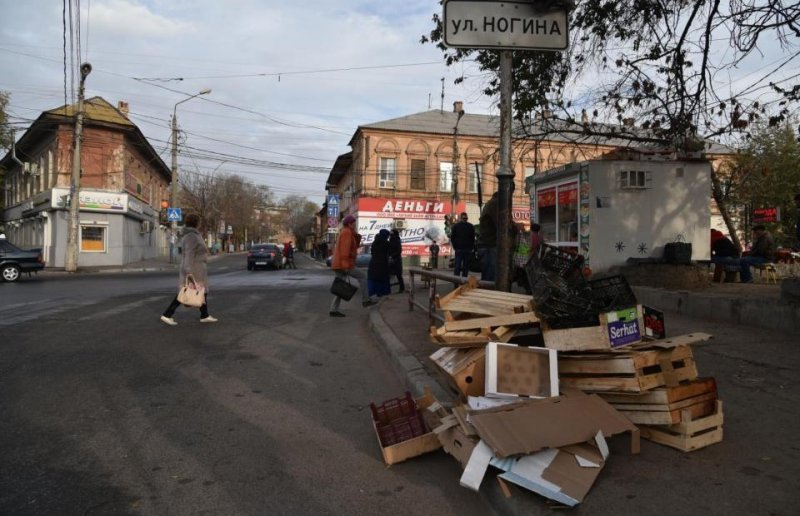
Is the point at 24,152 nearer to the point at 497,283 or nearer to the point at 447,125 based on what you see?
the point at 447,125

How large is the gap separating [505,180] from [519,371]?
1871 millimetres

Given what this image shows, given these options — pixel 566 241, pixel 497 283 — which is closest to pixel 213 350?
pixel 497 283

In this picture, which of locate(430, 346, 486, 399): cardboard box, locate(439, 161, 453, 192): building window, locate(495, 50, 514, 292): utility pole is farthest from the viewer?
locate(439, 161, 453, 192): building window

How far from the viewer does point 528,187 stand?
49.1 ft

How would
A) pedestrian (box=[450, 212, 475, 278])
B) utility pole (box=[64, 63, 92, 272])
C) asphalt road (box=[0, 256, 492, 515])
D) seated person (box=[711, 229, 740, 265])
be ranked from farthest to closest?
utility pole (box=[64, 63, 92, 272]), pedestrian (box=[450, 212, 475, 278]), seated person (box=[711, 229, 740, 265]), asphalt road (box=[0, 256, 492, 515])

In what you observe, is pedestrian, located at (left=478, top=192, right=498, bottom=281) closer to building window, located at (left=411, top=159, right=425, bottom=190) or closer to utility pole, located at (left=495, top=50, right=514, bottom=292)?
utility pole, located at (left=495, top=50, right=514, bottom=292)

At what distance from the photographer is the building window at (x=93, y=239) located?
31.3 m

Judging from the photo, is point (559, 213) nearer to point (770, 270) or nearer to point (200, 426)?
point (770, 270)

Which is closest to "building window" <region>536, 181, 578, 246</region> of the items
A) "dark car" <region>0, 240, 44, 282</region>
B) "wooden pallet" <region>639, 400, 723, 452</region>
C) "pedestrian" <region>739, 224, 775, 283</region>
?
"pedestrian" <region>739, 224, 775, 283</region>

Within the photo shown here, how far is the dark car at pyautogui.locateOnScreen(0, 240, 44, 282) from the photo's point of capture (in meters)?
19.7

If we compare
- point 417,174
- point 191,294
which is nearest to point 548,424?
point 191,294

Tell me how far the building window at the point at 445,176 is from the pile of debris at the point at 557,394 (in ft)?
119

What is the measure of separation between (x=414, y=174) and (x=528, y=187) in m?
25.5

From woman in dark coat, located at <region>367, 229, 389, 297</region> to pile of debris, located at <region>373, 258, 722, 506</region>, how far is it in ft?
24.7
